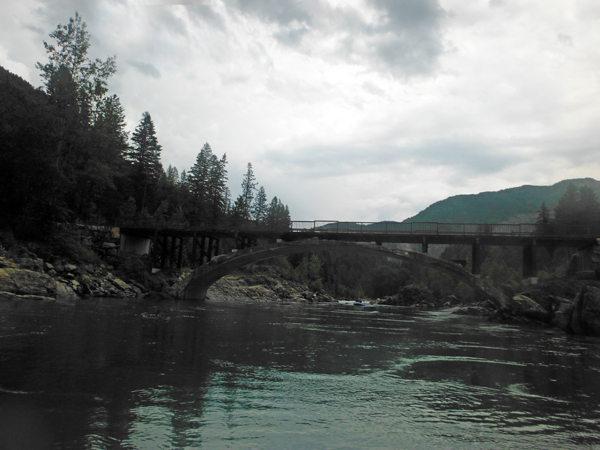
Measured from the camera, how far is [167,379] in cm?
680

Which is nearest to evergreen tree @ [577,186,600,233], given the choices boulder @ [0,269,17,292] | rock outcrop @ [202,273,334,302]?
rock outcrop @ [202,273,334,302]

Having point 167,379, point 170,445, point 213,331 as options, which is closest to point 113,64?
point 213,331

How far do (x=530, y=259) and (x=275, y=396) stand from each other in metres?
37.5

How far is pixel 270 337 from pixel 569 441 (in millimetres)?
10529

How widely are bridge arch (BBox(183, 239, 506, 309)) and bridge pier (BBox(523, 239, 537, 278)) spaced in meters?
4.99

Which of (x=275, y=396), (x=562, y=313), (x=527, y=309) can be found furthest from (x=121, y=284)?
(x=275, y=396)

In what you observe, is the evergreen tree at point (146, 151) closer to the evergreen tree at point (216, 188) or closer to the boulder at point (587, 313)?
the evergreen tree at point (216, 188)

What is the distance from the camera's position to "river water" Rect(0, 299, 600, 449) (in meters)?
4.41

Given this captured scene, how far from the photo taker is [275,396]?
619cm

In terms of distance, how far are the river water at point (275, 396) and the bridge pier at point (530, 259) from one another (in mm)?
28050

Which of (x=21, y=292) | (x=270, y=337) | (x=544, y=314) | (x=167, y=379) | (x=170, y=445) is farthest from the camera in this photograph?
(x=544, y=314)

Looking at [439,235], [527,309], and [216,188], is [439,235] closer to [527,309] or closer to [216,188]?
[527,309]

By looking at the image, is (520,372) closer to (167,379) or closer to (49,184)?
(167,379)

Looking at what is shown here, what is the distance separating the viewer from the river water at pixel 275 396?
4406mm
